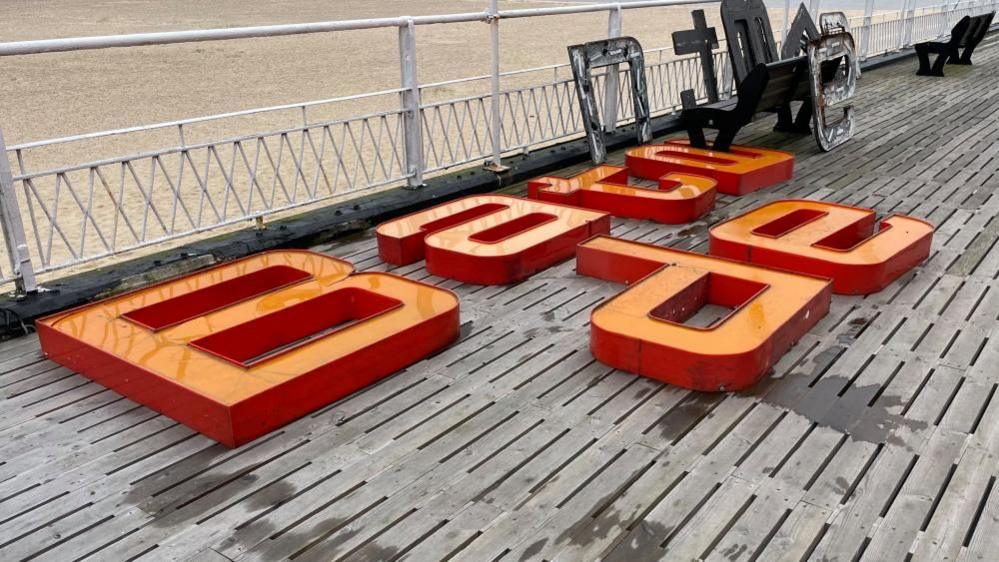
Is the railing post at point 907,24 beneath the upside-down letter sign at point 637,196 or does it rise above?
above

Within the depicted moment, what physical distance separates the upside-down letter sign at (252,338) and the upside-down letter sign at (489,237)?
602 mm

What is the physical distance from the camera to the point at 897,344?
4.35m

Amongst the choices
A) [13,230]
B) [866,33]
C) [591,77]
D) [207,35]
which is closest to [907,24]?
[866,33]

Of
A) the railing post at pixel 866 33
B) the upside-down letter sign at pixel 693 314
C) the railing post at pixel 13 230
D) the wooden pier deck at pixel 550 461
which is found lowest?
the wooden pier deck at pixel 550 461

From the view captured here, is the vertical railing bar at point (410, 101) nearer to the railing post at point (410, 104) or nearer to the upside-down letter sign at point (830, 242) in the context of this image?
the railing post at point (410, 104)

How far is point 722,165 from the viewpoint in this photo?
24.0 feet

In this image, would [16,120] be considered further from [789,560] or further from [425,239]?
[789,560]

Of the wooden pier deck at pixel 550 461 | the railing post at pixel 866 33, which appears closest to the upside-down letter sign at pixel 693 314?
the wooden pier deck at pixel 550 461

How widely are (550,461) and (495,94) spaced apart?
171 inches

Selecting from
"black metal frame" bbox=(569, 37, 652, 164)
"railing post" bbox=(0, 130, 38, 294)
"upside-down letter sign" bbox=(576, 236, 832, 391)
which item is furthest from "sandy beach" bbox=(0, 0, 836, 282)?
"upside-down letter sign" bbox=(576, 236, 832, 391)

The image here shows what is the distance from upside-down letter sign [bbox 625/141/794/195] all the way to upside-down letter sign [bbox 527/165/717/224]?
30 cm

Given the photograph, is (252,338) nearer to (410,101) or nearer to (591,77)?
(410,101)

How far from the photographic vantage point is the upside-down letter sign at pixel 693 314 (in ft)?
12.7

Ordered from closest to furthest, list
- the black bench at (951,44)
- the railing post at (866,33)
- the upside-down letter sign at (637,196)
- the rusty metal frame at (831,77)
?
the upside-down letter sign at (637,196)
the rusty metal frame at (831,77)
the black bench at (951,44)
the railing post at (866,33)
